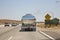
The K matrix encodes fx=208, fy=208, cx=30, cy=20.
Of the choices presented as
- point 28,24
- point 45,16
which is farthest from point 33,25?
point 45,16

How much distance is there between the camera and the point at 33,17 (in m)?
46.3

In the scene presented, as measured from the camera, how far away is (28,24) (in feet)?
147

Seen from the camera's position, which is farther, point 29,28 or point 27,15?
point 27,15

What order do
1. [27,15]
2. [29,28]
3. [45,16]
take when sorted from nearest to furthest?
[29,28], [27,15], [45,16]

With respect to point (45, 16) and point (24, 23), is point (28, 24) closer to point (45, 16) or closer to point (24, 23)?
point (24, 23)

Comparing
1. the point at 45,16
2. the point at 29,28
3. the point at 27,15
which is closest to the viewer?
the point at 29,28

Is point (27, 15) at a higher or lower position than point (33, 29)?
higher

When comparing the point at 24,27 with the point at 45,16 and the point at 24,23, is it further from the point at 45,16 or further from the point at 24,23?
the point at 45,16

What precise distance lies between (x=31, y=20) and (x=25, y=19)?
1.36 meters

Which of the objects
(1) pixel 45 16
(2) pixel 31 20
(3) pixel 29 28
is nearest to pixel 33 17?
(2) pixel 31 20

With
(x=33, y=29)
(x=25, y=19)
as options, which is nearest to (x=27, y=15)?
(x=25, y=19)

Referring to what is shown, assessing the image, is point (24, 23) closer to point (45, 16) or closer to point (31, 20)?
point (31, 20)

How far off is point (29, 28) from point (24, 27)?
1.39m

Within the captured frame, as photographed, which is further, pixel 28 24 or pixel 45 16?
pixel 45 16
